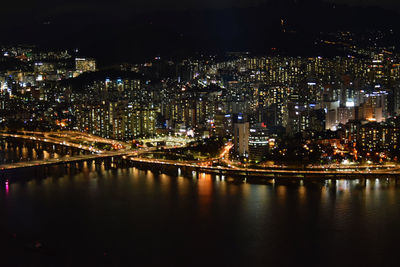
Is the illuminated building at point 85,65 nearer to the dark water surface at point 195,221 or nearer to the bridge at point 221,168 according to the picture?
the bridge at point 221,168

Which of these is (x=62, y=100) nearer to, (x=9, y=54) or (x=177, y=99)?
(x=177, y=99)

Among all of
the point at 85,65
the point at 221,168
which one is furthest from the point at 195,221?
the point at 85,65

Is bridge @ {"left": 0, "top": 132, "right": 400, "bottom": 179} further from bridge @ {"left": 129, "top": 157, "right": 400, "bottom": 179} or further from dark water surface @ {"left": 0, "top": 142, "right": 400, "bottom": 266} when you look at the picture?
dark water surface @ {"left": 0, "top": 142, "right": 400, "bottom": 266}

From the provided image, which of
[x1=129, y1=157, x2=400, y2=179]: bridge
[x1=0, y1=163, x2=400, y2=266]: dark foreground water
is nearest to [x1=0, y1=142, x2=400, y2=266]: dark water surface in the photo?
[x1=0, y1=163, x2=400, y2=266]: dark foreground water

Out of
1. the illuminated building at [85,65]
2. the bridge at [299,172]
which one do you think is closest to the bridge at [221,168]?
the bridge at [299,172]

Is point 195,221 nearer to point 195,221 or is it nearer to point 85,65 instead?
point 195,221

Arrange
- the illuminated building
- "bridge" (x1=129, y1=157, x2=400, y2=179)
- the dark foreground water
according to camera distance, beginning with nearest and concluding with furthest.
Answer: the dark foreground water, "bridge" (x1=129, y1=157, x2=400, y2=179), the illuminated building

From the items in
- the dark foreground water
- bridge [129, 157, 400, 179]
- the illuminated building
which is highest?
the illuminated building
